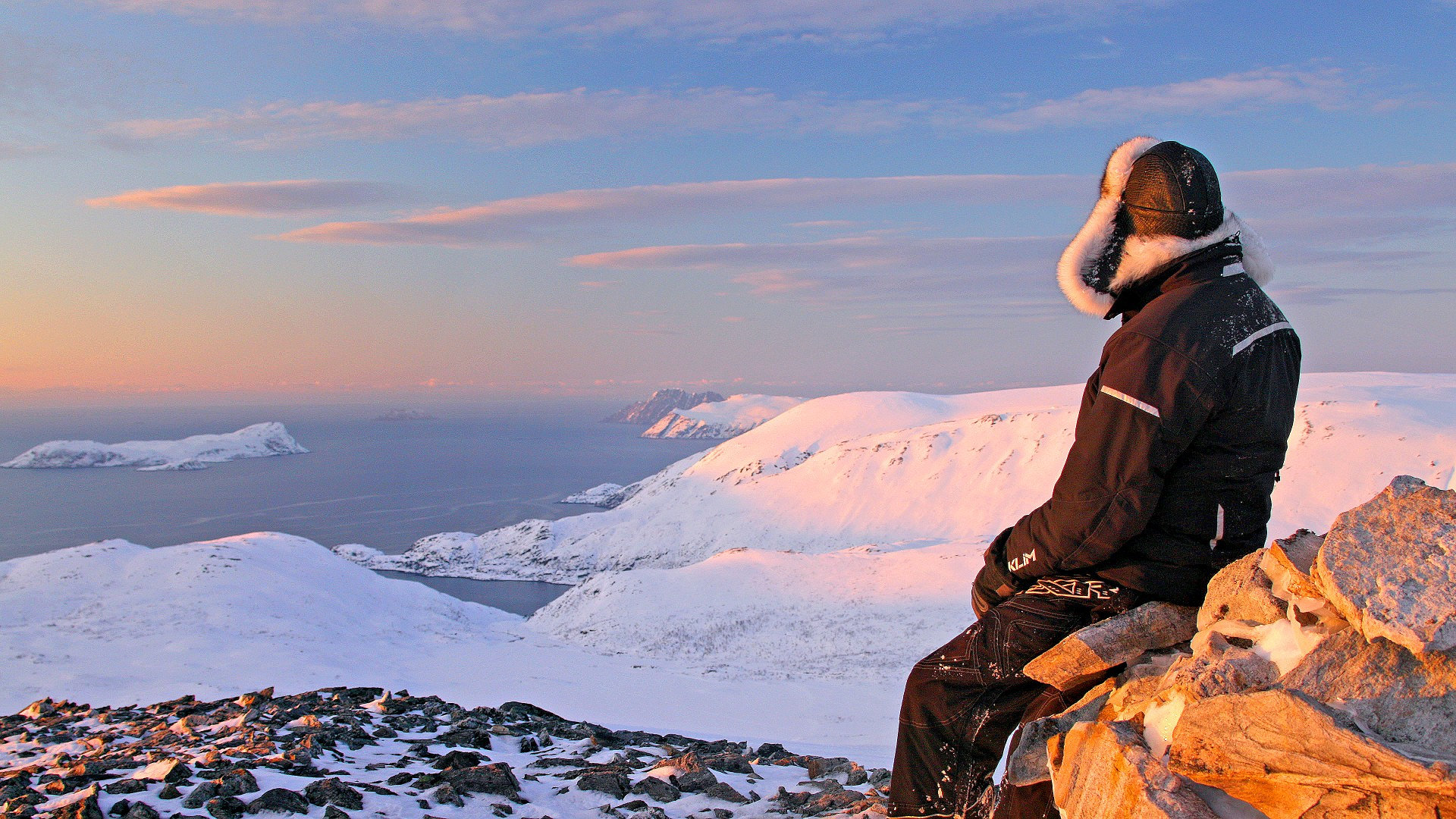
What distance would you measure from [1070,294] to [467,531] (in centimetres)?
10262

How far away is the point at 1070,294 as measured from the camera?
15.1ft

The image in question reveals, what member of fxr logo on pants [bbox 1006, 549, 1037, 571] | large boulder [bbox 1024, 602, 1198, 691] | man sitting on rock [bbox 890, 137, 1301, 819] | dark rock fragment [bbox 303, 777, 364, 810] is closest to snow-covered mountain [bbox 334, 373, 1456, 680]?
dark rock fragment [bbox 303, 777, 364, 810]

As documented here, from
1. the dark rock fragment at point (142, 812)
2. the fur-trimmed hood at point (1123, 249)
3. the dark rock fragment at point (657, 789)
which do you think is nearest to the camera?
the fur-trimmed hood at point (1123, 249)

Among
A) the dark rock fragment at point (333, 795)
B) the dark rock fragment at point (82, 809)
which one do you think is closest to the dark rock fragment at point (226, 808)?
the dark rock fragment at point (333, 795)

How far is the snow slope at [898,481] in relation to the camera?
1490 inches

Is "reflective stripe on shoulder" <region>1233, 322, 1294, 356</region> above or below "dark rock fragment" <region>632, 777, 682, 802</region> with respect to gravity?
above

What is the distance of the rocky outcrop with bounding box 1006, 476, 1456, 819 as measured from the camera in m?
2.92

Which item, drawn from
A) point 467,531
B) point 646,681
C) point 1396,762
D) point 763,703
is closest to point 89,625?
point 646,681

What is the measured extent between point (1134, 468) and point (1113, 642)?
0.92 meters

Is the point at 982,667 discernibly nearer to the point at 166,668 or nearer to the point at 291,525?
the point at 166,668

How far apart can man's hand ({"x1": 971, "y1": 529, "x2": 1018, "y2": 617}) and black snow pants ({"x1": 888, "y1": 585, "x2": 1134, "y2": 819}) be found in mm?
75

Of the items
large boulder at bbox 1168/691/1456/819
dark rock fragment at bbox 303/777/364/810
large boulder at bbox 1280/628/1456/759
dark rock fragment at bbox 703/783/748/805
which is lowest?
dark rock fragment at bbox 703/783/748/805

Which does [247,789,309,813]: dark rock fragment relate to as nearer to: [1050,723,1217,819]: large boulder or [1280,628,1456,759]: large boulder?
[1050,723,1217,819]: large boulder

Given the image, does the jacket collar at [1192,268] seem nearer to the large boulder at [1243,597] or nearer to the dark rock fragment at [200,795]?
the large boulder at [1243,597]
